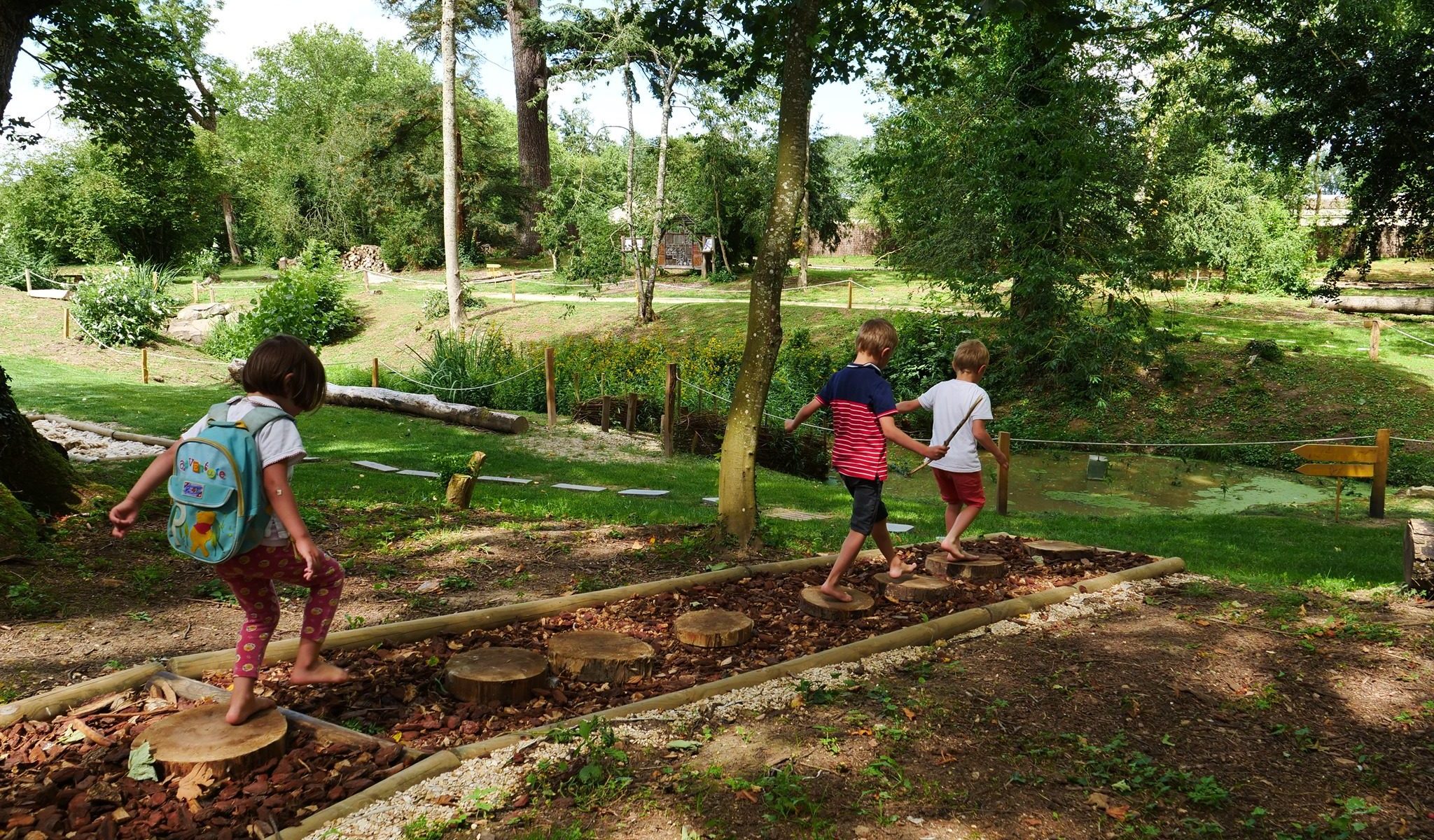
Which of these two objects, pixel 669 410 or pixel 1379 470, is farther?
pixel 669 410

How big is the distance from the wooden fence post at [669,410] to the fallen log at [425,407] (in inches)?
97.8

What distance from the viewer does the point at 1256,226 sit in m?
26.3

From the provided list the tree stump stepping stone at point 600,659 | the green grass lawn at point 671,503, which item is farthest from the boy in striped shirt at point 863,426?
the green grass lawn at point 671,503

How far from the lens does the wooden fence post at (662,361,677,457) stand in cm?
1409

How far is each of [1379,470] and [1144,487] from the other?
4036mm

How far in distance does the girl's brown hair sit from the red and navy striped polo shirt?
109 inches

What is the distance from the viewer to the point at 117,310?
78.4 feet

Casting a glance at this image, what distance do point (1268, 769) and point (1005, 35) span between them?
17.8 meters

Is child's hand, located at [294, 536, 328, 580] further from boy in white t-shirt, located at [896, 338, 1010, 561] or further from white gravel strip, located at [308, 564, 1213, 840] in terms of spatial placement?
boy in white t-shirt, located at [896, 338, 1010, 561]

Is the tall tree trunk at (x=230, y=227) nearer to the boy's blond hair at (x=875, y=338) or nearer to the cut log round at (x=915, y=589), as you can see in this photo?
the boy's blond hair at (x=875, y=338)

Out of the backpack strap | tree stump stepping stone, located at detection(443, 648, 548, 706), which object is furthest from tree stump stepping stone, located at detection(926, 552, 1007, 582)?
the backpack strap

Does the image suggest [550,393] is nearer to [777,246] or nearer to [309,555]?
[777,246]

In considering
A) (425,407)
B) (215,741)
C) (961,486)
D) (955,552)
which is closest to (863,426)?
(961,486)

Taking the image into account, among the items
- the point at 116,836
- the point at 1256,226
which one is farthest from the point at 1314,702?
the point at 1256,226
